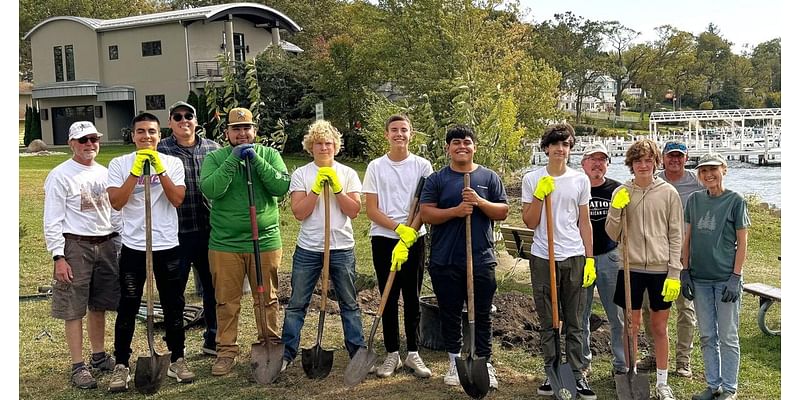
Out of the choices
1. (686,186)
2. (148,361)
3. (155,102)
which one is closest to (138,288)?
(148,361)

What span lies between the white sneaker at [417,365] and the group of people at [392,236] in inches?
0.4

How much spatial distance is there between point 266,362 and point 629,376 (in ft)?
8.24

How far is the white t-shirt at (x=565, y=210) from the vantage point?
4734 mm

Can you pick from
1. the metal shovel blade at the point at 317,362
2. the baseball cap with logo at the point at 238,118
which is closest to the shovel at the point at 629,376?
the metal shovel blade at the point at 317,362

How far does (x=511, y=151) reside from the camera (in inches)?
315

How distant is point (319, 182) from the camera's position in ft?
16.6

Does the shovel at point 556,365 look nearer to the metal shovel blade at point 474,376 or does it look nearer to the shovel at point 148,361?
the metal shovel blade at point 474,376

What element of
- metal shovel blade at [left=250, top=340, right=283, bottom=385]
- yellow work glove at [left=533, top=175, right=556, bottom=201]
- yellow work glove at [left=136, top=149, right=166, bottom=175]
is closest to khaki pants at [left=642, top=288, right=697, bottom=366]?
yellow work glove at [left=533, top=175, right=556, bottom=201]

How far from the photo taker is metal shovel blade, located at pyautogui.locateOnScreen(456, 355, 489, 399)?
15.6ft

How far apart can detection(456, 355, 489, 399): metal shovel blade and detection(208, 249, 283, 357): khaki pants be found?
1.54 metres

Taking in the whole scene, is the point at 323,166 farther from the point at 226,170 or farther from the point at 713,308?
the point at 713,308

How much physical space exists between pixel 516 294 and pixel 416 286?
2.11 m

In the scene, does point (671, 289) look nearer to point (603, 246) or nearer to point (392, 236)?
point (603, 246)

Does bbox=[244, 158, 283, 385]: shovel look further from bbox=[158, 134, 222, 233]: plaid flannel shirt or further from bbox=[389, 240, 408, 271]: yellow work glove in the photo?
bbox=[389, 240, 408, 271]: yellow work glove
